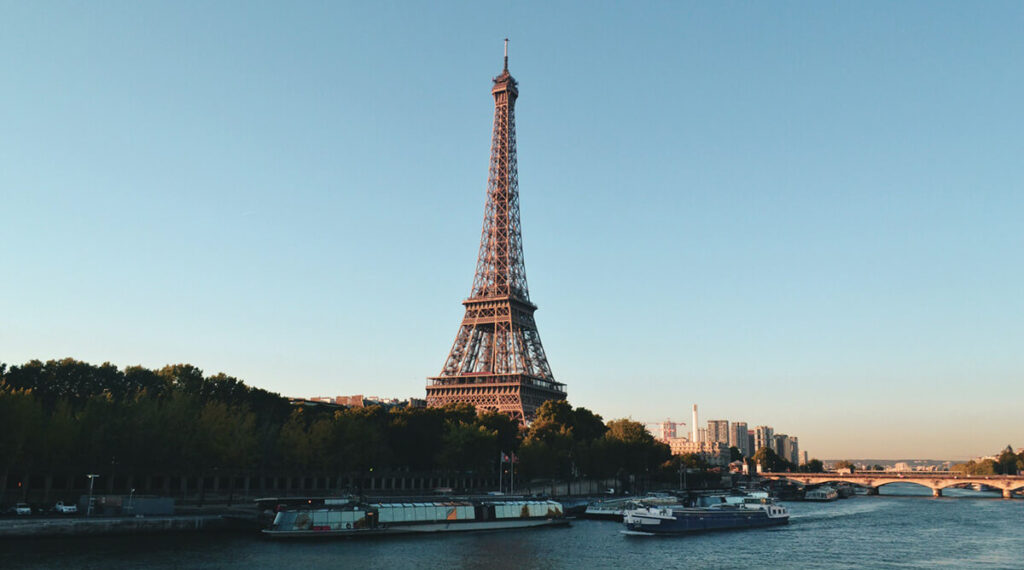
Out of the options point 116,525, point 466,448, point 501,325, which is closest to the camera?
point 116,525

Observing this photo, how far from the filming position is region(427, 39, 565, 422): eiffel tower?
148 meters

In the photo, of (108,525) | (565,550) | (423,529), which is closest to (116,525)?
(108,525)

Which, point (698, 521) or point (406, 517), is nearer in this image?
point (406, 517)

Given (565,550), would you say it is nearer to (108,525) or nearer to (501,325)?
(108,525)

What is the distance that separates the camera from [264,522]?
230 ft

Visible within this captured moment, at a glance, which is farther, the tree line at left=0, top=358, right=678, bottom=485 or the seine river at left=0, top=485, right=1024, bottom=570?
the tree line at left=0, top=358, right=678, bottom=485

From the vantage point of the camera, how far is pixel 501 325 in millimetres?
151875

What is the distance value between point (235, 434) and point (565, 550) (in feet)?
138

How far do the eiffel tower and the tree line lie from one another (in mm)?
7067

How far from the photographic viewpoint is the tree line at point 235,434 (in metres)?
77.4

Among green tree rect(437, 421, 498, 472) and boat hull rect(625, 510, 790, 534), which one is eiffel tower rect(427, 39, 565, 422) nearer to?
green tree rect(437, 421, 498, 472)

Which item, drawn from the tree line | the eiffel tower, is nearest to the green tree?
the tree line

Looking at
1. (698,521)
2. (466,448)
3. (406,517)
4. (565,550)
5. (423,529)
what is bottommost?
(698,521)

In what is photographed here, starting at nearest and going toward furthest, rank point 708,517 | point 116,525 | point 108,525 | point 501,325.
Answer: point 108,525, point 116,525, point 708,517, point 501,325
